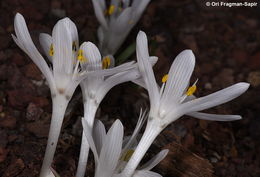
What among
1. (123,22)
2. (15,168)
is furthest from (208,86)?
(15,168)

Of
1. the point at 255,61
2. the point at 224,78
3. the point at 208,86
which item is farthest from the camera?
the point at 255,61

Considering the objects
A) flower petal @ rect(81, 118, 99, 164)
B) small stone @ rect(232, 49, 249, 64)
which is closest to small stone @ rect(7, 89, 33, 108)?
flower petal @ rect(81, 118, 99, 164)

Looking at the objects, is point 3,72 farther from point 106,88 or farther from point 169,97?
point 169,97

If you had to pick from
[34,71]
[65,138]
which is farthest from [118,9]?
[65,138]

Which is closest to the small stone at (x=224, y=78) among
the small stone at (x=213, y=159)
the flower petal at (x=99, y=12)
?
the small stone at (x=213, y=159)

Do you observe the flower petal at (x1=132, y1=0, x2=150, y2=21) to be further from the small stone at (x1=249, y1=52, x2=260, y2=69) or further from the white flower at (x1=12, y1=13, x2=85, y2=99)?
the small stone at (x1=249, y1=52, x2=260, y2=69)

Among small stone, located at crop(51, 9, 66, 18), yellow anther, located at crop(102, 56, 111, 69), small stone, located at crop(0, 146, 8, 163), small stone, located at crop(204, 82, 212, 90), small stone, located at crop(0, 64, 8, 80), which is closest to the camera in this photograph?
yellow anther, located at crop(102, 56, 111, 69)

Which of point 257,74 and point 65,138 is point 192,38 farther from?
point 65,138

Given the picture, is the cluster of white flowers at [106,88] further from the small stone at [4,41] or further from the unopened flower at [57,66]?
the small stone at [4,41]
